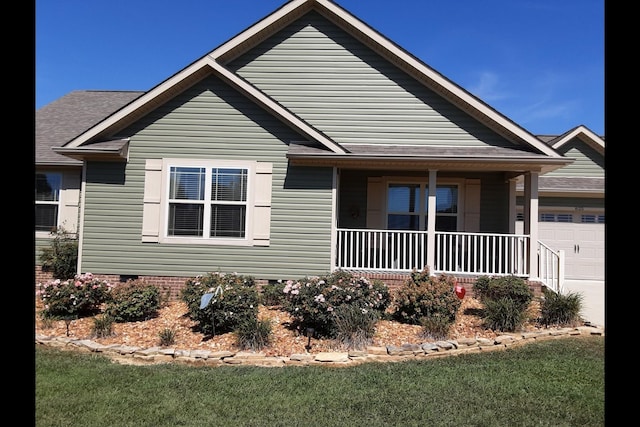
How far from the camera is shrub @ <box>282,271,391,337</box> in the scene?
21.4ft

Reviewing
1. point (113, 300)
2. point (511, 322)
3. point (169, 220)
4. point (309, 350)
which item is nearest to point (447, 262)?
point (511, 322)

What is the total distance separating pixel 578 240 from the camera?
1380 centimetres

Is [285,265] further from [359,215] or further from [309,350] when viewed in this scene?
[309,350]

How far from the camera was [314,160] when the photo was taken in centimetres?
927

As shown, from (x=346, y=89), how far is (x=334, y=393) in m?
8.41

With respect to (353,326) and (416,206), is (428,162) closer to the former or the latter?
(416,206)

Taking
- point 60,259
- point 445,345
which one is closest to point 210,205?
point 60,259

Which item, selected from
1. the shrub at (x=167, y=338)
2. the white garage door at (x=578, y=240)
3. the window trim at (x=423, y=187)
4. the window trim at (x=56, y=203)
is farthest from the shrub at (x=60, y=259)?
the white garage door at (x=578, y=240)

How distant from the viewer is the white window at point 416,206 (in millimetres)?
11070

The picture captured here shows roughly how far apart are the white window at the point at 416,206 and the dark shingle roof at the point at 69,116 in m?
8.81

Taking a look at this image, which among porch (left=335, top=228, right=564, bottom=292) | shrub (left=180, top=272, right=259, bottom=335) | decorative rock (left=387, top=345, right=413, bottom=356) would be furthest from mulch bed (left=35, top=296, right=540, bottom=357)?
porch (left=335, top=228, right=564, bottom=292)

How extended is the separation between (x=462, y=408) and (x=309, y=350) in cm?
264

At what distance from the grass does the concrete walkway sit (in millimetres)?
1663

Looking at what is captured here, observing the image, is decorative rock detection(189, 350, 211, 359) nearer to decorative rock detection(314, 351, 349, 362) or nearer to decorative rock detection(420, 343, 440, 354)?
decorative rock detection(314, 351, 349, 362)
